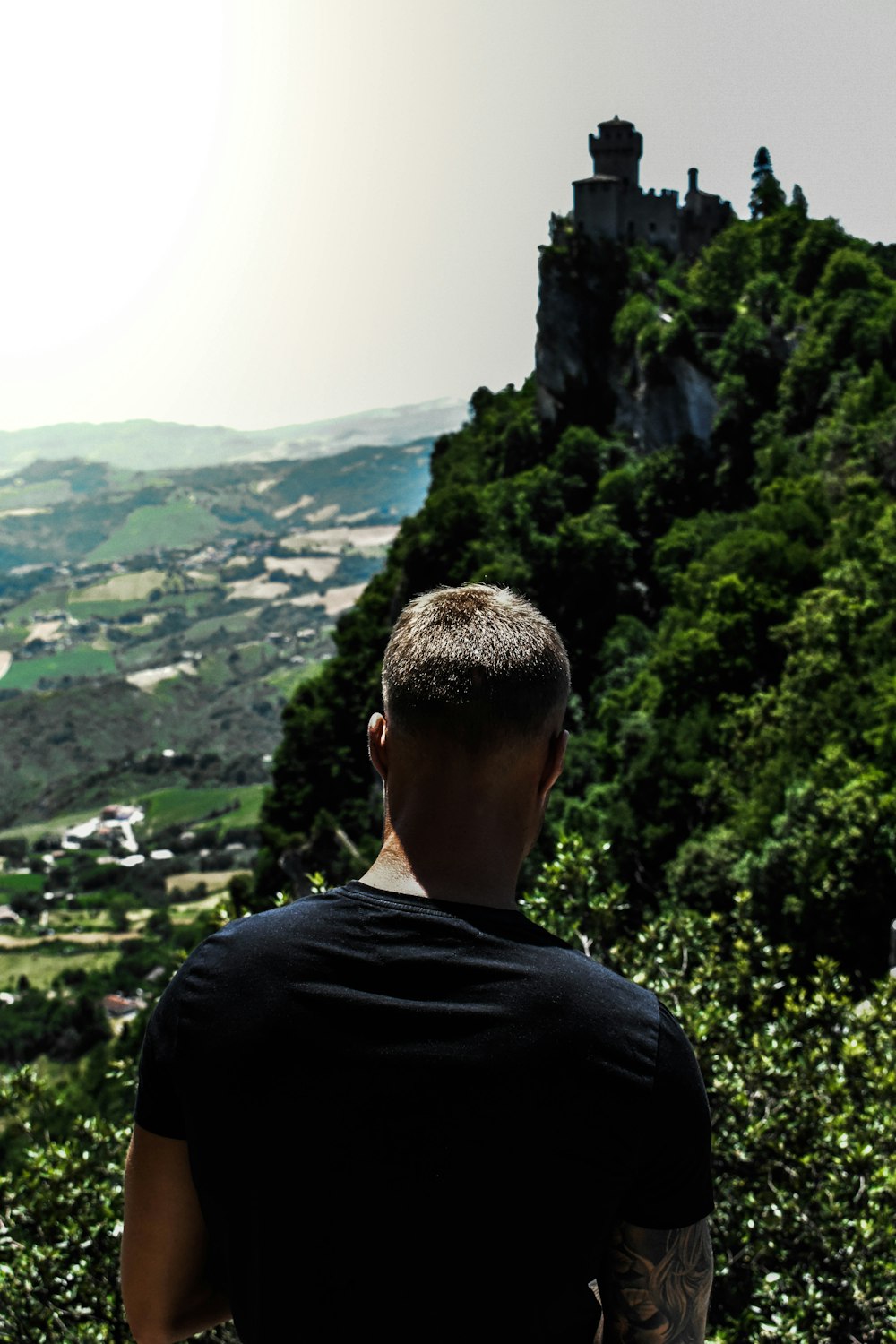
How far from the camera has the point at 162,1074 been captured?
2.34 metres

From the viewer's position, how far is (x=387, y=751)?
2.55 metres

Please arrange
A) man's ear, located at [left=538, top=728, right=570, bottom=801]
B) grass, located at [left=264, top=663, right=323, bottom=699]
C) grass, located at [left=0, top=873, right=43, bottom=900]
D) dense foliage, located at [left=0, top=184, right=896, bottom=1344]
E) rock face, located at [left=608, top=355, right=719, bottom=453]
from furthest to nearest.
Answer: grass, located at [left=264, top=663, right=323, bottom=699] < grass, located at [left=0, top=873, right=43, bottom=900] < rock face, located at [left=608, top=355, right=719, bottom=453] < dense foliage, located at [left=0, top=184, right=896, bottom=1344] < man's ear, located at [left=538, top=728, right=570, bottom=801]

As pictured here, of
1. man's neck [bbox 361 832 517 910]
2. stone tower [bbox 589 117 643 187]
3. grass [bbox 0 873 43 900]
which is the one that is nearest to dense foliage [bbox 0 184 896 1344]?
man's neck [bbox 361 832 517 910]

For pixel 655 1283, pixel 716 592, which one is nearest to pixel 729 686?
pixel 716 592

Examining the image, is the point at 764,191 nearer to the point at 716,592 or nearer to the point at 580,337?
the point at 580,337

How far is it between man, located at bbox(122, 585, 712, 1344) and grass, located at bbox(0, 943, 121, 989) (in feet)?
275

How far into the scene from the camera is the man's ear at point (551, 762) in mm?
2562

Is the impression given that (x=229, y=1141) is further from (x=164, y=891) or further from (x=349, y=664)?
(x=164, y=891)

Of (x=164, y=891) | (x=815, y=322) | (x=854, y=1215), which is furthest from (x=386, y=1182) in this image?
(x=164, y=891)

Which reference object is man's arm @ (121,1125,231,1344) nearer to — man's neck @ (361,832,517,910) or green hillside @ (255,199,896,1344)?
man's neck @ (361,832,517,910)

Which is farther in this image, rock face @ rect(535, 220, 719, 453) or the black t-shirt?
rock face @ rect(535, 220, 719, 453)

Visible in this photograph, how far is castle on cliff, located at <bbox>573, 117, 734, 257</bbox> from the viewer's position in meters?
65.6

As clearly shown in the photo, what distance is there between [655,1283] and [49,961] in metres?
90.5

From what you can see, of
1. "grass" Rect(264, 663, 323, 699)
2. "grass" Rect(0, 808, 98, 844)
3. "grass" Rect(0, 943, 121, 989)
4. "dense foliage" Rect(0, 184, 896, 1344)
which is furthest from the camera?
"grass" Rect(264, 663, 323, 699)
